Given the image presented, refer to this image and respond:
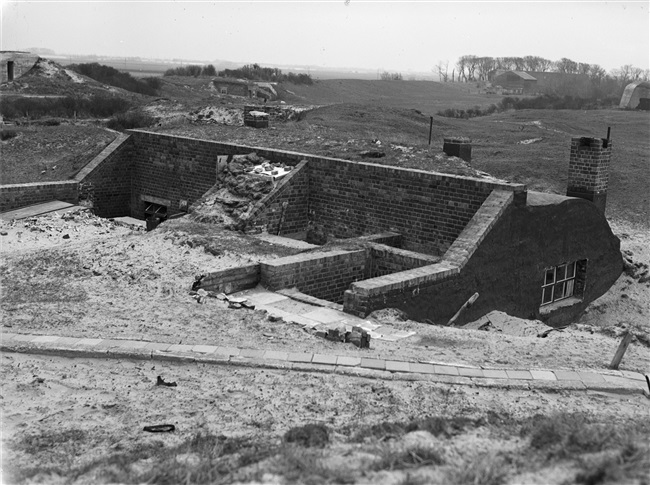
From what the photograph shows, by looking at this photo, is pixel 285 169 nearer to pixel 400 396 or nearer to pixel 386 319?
pixel 386 319

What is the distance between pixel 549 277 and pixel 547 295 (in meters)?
0.35

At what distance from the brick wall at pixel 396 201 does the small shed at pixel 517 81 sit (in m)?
67.4

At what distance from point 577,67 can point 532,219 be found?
9175cm

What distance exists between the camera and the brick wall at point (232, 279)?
453 inches

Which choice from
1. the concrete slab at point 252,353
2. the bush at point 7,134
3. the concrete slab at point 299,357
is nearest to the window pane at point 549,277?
the concrete slab at point 299,357

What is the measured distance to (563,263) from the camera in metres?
14.8

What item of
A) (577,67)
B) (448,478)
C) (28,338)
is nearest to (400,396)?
(448,478)

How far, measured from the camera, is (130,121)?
2652cm

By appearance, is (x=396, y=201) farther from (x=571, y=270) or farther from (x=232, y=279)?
(x=232, y=279)

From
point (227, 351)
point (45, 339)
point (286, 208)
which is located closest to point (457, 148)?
point (286, 208)

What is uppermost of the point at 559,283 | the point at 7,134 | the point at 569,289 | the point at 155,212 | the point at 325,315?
the point at 7,134

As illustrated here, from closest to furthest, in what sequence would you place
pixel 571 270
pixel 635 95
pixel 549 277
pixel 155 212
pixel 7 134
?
1. pixel 549 277
2. pixel 571 270
3. pixel 155 212
4. pixel 7 134
5. pixel 635 95

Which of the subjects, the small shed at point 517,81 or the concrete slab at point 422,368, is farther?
the small shed at point 517,81

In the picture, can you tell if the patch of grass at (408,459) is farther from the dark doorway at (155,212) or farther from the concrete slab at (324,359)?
the dark doorway at (155,212)
